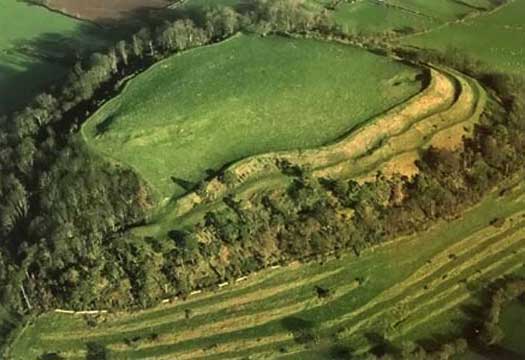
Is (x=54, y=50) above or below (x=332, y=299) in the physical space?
above

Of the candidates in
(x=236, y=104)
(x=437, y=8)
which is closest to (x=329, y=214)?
(x=236, y=104)

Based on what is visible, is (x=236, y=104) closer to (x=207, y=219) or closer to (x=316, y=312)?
(x=207, y=219)

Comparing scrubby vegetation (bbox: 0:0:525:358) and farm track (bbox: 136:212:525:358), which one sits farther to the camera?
scrubby vegetation (bbox: 0:0:525:358)

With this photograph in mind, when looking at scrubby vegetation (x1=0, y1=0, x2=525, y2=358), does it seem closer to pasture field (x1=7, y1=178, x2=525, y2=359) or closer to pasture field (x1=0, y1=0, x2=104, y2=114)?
pasture field (x1=7, y1=178, x2=525, y2=359)

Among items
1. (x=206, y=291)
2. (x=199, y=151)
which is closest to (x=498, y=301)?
(x=206, y=291)

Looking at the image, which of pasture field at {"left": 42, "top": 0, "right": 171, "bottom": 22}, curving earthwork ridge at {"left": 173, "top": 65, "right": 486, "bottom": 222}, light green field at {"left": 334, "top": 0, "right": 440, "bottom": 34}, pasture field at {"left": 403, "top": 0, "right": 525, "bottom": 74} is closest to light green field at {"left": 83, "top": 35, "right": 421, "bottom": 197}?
curving earthwork ridge at {"left": 173, "top": 65, "right": 486, "bottom": 222}

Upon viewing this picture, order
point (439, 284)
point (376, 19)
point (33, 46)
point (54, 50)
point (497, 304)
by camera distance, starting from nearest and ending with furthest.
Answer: point (497, 304) → point (439, 284) → point (54, 50) → point (33, 46) → point (376, 19)

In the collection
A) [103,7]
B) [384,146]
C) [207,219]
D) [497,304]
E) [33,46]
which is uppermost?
[103,7]
